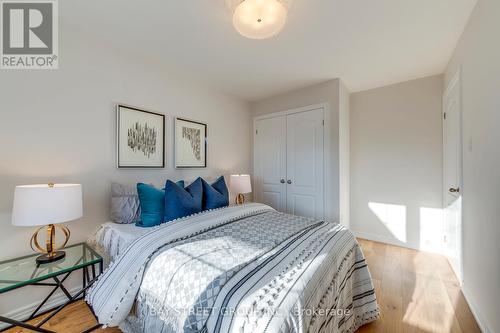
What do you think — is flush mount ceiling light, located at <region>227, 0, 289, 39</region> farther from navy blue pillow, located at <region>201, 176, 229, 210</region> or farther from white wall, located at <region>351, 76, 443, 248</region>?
white wall, located at <region>351, 76, 443, 248</region>

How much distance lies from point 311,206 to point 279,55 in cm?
209

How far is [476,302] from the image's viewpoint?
1.61m

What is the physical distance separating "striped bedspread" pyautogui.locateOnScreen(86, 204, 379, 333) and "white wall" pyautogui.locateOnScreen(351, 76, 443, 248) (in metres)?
1.89

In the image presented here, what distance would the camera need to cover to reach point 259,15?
1.36m

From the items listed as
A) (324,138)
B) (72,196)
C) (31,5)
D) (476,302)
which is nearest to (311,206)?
(324,138)

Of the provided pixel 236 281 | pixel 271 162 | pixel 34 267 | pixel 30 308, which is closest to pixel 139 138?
pixel 34 267

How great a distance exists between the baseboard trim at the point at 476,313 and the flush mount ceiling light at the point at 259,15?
2543 millimetres

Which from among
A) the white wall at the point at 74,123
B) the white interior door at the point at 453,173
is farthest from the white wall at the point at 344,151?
the white wall at the point at 74,123

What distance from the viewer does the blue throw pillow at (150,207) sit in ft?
6.09

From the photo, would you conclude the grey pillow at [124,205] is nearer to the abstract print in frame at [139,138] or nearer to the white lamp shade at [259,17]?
the abstract print in frame at [139,138]

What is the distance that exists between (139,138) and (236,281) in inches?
74.9

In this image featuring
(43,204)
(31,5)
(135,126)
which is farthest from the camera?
(135,126)

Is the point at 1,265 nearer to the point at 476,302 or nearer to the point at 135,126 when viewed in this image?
the point at 135,126

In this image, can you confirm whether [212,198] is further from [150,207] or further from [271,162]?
[271,162]
